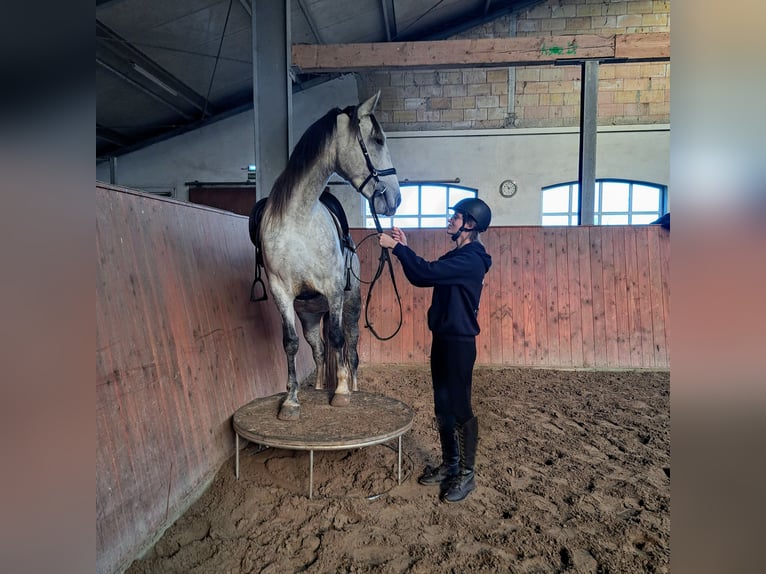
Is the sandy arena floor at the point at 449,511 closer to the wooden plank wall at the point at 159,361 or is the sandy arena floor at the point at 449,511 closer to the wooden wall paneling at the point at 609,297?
the wooden plank wall at the point at 159,361

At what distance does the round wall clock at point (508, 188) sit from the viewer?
27.6 feet

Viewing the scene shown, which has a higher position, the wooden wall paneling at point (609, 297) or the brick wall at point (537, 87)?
the brick wall at point (537, 87)

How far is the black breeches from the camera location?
2.06 m

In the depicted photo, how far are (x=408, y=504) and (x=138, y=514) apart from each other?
1.10 m

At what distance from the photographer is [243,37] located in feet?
21.2

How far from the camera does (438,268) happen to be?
6.64ft

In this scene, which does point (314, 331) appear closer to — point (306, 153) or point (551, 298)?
point (306, 153)

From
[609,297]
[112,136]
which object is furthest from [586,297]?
[112,136]

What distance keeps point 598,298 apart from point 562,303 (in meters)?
0.38

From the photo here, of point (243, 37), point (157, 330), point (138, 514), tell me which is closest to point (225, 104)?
point (243, 37)

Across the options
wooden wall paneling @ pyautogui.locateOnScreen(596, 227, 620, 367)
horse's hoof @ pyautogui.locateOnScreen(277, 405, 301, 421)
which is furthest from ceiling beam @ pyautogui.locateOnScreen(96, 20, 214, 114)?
wooden wall paneling @ pyautogui.locateOnScreen(596, 227, 620, 367)

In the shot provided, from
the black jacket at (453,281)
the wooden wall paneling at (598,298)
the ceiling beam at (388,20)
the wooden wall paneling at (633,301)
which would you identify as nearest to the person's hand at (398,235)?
the black jacket at (453,281)
